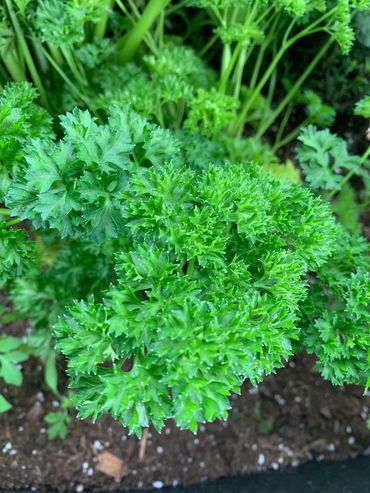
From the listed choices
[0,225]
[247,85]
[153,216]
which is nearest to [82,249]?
[0,225]

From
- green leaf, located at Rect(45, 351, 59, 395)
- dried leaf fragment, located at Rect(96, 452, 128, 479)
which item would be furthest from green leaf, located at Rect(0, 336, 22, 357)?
Answer: dried leaf fragment, located at Rect(96, 452, 128, 479)

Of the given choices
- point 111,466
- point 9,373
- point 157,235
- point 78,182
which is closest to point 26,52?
point 78,182

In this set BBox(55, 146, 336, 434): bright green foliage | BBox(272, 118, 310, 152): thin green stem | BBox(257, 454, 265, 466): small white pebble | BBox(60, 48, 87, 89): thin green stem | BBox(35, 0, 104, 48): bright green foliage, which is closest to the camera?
BBox(55, 146, 336, 434): bright green foliage

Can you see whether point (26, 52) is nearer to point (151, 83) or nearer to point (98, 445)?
point (151, 83)

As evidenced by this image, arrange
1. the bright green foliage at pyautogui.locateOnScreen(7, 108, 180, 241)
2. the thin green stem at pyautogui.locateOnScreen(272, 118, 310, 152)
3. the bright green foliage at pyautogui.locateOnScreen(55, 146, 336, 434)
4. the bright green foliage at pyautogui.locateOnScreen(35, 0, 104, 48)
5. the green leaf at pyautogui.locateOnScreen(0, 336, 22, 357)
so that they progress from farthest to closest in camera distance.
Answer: the thin green stem at pyautogui.locateOnScreen(272, 118, 310, 152), the green leaf at pyautogui.locateOnScreen(0, 336, 22, 357), the bright green foliage at pyautogui.locateOnScreen(35, 0, 104, 48), the bright green foliage at pyautogui.locateOnScreen(7, 108, 180, 241), the bright green foliage at pyautogui.locateOnScreen(55, 146, 336, 434)

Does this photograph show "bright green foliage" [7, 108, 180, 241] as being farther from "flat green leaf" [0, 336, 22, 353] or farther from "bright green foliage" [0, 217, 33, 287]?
"flat green leaf" [0, 336, 22, 353]
